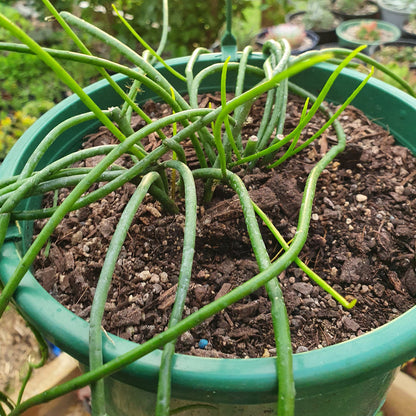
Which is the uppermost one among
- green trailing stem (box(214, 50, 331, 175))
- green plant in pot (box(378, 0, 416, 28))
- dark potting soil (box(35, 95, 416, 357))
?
green plant in pot (box(378, 0, 416, 28))

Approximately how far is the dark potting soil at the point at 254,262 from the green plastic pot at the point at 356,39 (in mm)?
1763

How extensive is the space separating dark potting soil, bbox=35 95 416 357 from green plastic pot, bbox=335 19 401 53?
1.76 meters

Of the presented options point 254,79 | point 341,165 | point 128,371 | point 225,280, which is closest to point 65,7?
point 254,79

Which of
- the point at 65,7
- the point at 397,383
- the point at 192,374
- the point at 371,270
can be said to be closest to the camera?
the point at 192,374

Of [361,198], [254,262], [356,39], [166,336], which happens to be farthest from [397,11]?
[166,336]

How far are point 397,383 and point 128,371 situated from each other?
2.97ft

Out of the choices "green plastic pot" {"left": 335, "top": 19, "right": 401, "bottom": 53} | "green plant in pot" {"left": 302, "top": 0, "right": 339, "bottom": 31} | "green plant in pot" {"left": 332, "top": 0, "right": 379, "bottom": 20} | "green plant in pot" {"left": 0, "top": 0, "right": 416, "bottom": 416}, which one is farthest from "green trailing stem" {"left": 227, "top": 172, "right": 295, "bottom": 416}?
"green plant in pot" {"left": 332, "top": 0, "right": 379, "bottom": 20}

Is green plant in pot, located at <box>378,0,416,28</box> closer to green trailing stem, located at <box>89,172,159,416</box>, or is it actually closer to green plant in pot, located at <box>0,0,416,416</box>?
green plant in pot, located at <box>0,0,416,416</box>

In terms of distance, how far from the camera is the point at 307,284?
0.57 metres

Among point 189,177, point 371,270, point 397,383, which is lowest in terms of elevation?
point 397,383

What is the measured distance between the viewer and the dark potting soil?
1.75ft

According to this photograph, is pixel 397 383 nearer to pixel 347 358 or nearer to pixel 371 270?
pixel 371 270

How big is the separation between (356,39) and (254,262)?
2.15m

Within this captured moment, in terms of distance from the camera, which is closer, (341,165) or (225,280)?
(225,280)
